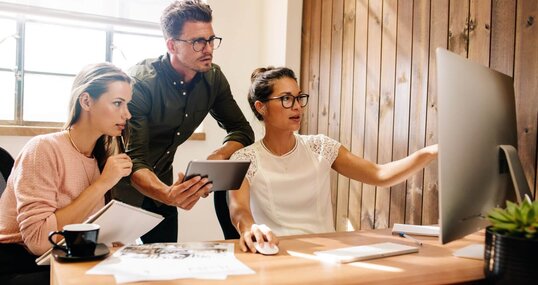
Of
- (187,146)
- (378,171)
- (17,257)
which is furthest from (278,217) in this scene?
(187,146)

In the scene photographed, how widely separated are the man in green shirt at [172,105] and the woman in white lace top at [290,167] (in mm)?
219

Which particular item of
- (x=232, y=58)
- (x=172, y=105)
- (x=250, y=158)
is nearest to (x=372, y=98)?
(x=250, y=158)

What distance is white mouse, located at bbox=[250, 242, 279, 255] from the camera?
3.58 ft

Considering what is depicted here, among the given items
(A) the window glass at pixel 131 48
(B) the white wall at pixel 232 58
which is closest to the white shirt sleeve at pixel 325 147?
(B) the white wall at pixel 232 58

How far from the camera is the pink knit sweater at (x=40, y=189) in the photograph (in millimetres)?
1214

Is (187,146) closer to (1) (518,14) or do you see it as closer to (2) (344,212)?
(2) (344,212)

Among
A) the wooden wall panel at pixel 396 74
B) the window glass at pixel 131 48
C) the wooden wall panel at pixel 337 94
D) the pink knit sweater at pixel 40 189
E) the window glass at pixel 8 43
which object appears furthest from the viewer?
the window glass at pixel 131 48

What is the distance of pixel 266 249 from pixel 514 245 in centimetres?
52

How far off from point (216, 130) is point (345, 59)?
1136mm

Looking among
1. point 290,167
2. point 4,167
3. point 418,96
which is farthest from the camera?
point 418,96

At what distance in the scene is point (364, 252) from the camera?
110cm

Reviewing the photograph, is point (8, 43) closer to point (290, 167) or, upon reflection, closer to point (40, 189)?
point (40, 189)

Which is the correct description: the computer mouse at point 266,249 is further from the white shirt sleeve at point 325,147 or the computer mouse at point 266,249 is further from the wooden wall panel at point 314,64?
the wooden wall panel at point 314,64

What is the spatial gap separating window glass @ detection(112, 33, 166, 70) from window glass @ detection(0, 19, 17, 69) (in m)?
0.57
